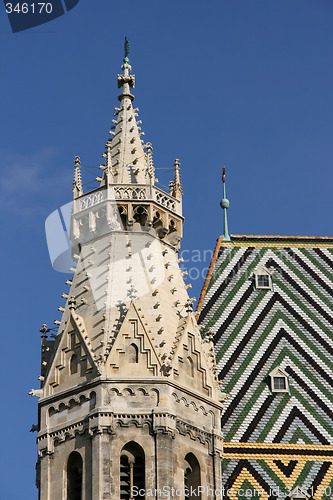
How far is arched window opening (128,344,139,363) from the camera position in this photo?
25.9 metres

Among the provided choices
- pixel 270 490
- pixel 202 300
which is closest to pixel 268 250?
pixel 202 300

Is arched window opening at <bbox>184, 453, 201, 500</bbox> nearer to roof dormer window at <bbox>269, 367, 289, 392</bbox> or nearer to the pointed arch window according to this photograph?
the pointed arch window

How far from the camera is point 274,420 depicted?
27734 millimetres

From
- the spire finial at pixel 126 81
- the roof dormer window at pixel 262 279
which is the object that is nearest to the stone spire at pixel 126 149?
the spire finial at pixel 126 81

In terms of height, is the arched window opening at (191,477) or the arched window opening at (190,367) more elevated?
the arched window opening at (190,367)

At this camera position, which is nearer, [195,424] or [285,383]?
[195,424]

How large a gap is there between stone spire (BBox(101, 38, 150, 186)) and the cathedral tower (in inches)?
1.5

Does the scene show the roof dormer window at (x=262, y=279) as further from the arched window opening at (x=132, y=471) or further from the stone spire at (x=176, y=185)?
the arched window opening at (x=132, y=471)

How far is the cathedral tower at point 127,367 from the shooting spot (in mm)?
25078

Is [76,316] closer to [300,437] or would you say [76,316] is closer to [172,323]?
[172,323]

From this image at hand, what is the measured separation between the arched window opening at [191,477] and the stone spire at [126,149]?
16.6 feet

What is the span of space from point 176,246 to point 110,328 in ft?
8.75

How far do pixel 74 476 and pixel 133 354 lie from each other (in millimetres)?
2099

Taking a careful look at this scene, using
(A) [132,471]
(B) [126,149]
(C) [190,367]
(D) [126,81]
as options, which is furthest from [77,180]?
(A) [132,471]
